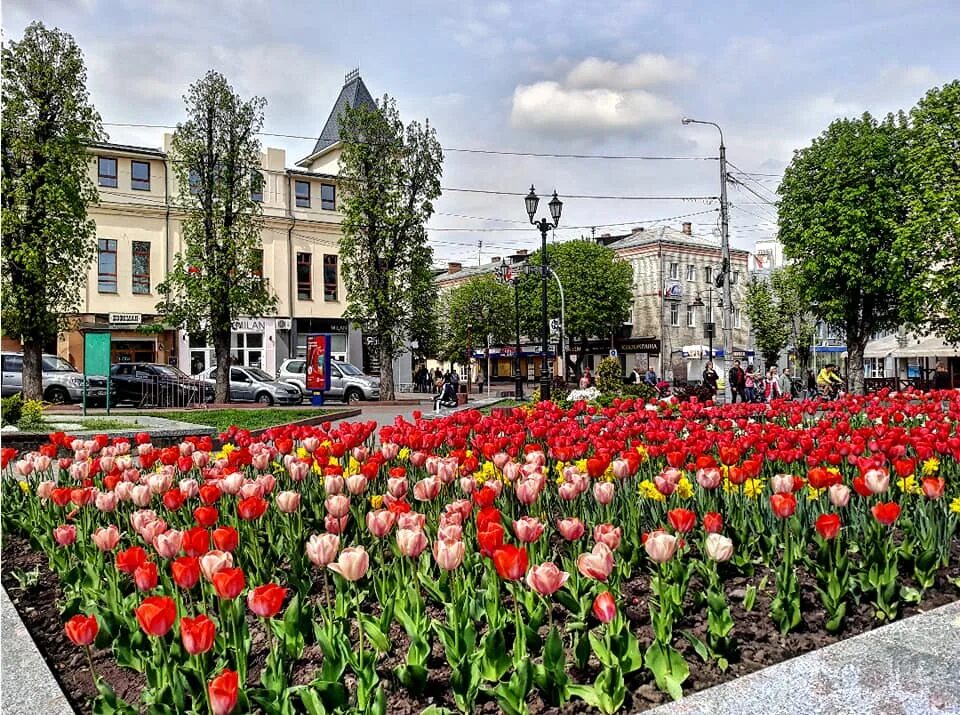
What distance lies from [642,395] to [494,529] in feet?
51.4

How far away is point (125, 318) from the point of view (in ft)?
137

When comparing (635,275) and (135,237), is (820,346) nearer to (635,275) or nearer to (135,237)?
(635,275)

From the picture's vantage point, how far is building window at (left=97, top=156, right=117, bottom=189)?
4162cm

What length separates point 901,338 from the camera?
3497 centimetres

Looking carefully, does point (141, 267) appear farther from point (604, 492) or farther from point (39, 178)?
point (604, 492)

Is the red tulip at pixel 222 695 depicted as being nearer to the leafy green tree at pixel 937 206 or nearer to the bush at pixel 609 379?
the bush at pixel 609 379

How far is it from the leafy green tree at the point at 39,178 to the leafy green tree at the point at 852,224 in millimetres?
26091

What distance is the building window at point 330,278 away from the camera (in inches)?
1870

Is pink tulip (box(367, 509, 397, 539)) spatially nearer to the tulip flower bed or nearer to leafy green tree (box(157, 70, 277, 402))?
the tulip flower bed

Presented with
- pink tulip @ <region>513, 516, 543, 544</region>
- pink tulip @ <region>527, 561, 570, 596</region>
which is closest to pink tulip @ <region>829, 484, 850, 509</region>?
pink tulip @ <region>513, 516, 543, 544</region>

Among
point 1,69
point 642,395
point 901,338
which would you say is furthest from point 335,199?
point 642,395

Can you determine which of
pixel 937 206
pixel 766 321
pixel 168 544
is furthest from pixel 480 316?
pixel 168 544

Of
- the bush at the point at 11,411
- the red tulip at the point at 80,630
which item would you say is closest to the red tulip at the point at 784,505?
the red tulip at the point at 80,630

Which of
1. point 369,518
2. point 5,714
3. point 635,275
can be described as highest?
point 635,275
